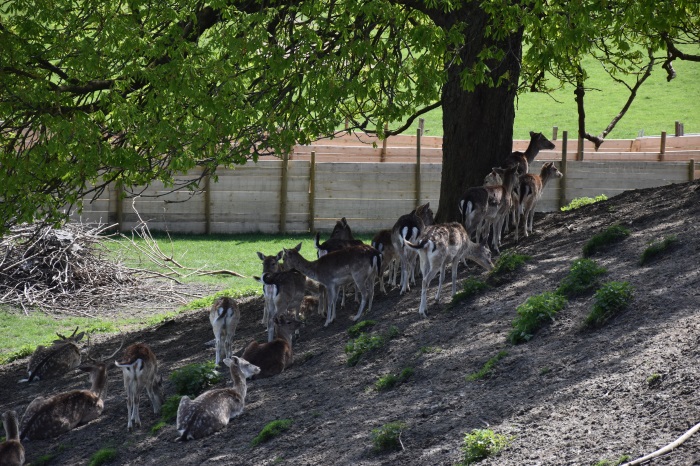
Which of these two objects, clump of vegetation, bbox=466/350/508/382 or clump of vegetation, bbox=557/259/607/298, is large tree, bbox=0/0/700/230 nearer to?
clump of vegetation, bbox=557/259/607/298

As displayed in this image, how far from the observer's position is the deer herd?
11250 mm

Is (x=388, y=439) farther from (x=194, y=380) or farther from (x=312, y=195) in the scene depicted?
(x=312, y=195)

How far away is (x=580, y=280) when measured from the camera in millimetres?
11328

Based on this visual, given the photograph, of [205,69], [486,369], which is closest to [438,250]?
[486,369]

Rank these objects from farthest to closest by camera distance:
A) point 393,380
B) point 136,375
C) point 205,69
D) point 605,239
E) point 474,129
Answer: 1. point 474,129
2. point 605,239
3. point 205,69
4. point 136,375
5. point 393,380

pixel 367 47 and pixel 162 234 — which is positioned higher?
pixel 367 47

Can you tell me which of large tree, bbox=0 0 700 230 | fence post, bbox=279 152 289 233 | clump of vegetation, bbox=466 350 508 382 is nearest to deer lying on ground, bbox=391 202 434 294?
large tree, bbox=0 0 700 230

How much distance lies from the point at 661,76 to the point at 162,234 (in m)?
36.9

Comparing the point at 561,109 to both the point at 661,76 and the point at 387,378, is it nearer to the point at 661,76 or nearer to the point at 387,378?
the point at 661,76

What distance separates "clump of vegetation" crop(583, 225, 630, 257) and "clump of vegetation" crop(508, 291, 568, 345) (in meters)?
2.50

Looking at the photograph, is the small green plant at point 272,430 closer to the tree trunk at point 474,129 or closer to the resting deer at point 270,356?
the resting deer at point 270,356

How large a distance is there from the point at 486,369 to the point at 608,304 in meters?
1.43

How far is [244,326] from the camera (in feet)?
51.1

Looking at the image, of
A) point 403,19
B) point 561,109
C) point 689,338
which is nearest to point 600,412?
point 689,338
